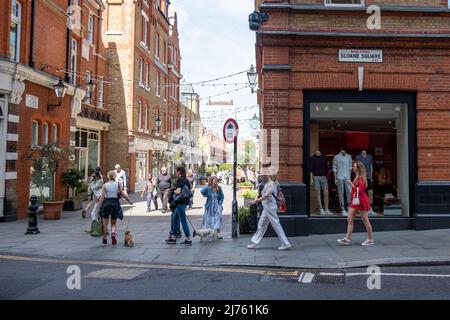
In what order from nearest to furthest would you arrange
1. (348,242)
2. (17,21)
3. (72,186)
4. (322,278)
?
(322,278)
(348,242)
(17,21)
(72,186)

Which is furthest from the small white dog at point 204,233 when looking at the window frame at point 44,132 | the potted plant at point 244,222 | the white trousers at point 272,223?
the window frame at point 44,132

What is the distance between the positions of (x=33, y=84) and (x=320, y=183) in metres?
10.5

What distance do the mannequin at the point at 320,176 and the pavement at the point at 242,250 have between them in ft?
3.55

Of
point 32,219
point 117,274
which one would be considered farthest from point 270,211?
point 32,219

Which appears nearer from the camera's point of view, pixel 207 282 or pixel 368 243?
pixel 207 282

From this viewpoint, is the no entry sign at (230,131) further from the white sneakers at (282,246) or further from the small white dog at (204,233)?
the white sneakers at (282,246)

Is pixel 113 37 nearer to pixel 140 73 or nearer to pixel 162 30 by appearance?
pixel 140 73

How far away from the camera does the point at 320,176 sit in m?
11.4

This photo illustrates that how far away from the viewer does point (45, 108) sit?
15.7m

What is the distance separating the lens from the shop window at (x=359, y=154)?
11195 mm

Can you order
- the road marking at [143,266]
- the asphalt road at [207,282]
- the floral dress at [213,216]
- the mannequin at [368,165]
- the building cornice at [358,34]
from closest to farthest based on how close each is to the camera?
1. the asphalt road at [207,282]
2. the road marking at [143,266]
3. the floral dress at [213,216]
4. the building cornice at [358,34]
5. the mannequin at [368,165]

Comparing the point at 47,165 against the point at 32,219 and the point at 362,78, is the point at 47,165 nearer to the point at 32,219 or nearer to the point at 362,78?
the point at 32,219

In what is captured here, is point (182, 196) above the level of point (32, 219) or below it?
above

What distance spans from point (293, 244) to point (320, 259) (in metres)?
1.62
